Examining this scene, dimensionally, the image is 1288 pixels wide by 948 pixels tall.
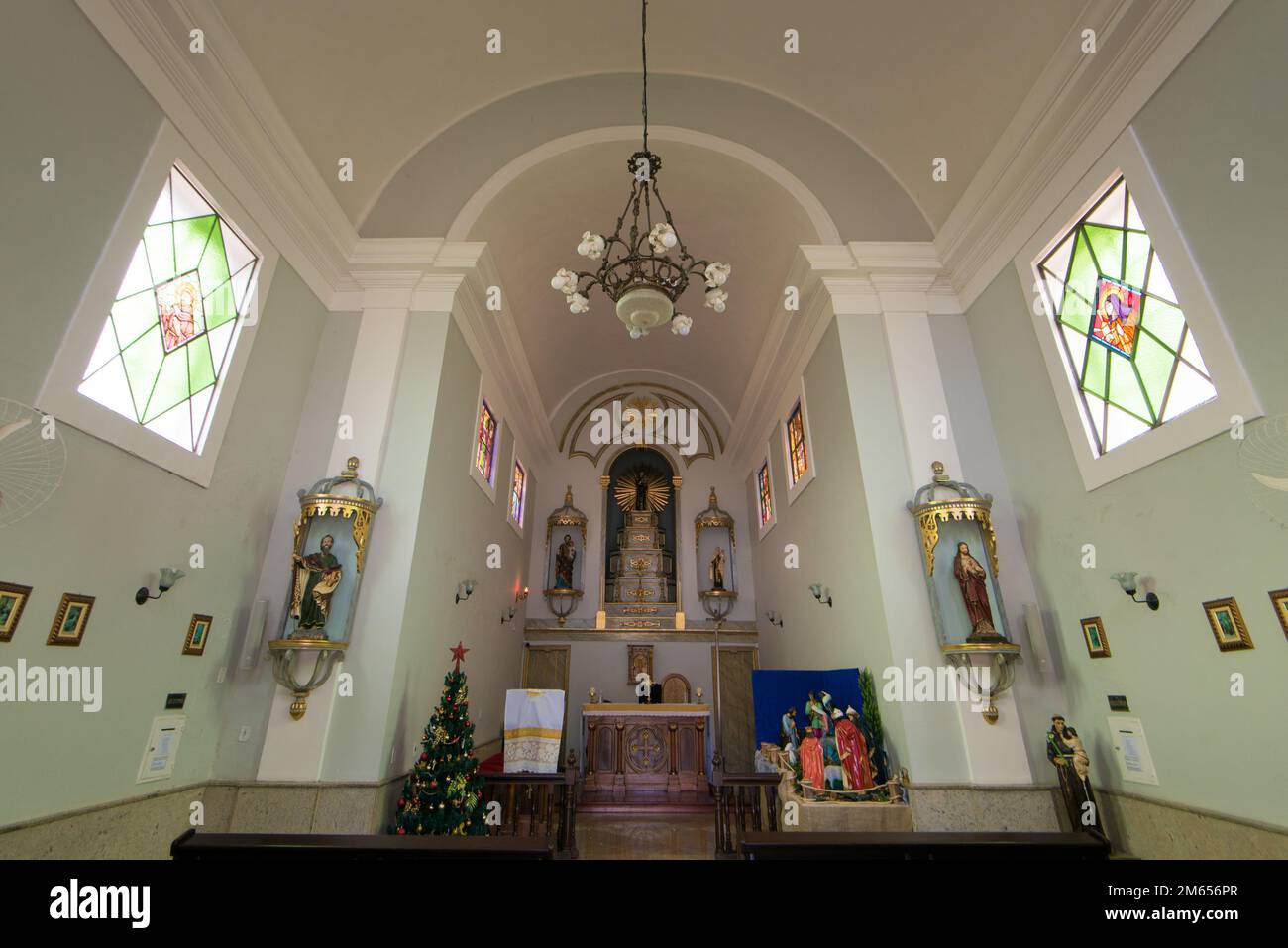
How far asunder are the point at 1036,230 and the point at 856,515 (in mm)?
2962

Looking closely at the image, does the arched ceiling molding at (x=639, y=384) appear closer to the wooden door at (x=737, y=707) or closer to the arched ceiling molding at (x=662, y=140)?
the wooden door at (x=737, y=707)

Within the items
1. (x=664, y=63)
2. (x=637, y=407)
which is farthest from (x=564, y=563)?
(x=664, y=63)

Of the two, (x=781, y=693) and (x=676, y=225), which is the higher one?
(x=676, y=225)

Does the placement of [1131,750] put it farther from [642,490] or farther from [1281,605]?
[642,490]

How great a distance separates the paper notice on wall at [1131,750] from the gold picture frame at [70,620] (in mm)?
6753

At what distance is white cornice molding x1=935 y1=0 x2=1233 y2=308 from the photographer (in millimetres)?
3660

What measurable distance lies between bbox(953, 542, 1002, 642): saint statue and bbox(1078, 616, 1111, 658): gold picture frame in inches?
23.1

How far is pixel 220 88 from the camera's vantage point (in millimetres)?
4348

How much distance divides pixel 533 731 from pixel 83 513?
4.45 m

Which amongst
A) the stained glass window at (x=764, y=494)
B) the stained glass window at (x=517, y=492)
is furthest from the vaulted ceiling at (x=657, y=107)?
the stained glass window at (x=764, y=494)

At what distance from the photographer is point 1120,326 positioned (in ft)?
13.6

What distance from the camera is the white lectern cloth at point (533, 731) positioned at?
20.2 ft
